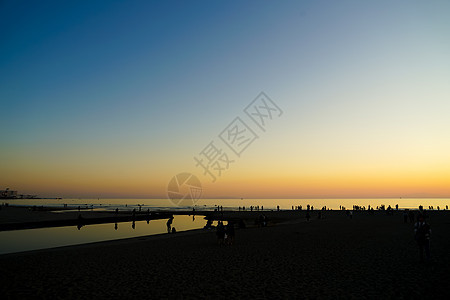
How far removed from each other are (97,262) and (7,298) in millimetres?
6574

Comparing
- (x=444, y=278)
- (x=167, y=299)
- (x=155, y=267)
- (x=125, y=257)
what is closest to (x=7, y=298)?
(x=167, y=299)

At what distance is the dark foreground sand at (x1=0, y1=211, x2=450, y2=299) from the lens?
10.3 metres

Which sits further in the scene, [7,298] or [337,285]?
[337,285]

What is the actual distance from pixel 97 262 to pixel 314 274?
37.0ft

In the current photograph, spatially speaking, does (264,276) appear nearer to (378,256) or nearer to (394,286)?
(394,286)

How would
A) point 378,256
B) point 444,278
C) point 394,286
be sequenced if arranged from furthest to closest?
point 378,256 → point 444,278 → point 394,286

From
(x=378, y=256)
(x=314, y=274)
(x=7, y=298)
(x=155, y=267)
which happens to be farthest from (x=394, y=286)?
(x=7, y=298)

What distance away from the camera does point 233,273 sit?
13.2 m

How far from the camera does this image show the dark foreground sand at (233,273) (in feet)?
33.8

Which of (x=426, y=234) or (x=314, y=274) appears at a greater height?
(x=426, y=234)

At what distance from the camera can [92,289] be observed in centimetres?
1091

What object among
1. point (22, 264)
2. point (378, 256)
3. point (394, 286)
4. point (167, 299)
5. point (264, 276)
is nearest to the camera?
point (167, 299)

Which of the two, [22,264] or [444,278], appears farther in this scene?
[22,264]

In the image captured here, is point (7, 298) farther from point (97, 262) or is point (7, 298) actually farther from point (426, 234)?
point (426, 234)
